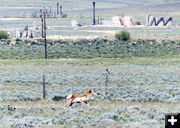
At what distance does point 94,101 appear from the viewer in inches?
827

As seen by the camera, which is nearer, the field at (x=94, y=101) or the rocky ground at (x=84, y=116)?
the rocky ground at (x=84, y=116)

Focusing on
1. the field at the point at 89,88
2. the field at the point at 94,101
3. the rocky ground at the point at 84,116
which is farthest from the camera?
the field at the point at 89,88

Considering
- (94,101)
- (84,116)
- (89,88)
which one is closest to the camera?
(84,116)

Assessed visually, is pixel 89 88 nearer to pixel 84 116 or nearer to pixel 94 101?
pixel 94 101

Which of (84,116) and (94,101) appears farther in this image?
(94,101)

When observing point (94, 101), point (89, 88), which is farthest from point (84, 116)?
point (89, 88)

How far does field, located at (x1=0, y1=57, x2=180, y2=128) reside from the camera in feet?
51.0

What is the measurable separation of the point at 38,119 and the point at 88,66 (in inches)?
1111

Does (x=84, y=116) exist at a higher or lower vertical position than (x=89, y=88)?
higher

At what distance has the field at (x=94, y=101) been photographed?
51.0ft

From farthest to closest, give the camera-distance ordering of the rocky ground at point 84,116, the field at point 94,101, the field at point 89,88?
the field at point 89,88, the field at point 94,101, the rocky ground at point 84,116

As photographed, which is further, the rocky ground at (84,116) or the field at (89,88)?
the field at (89,88)

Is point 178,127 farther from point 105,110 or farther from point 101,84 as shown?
point 101,84

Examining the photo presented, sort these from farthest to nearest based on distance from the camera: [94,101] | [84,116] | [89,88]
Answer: [89,88] → [94,101] → [84,116]
